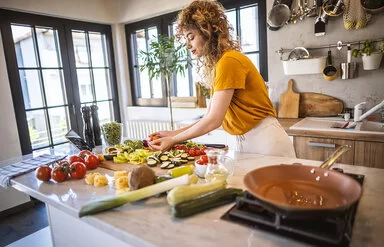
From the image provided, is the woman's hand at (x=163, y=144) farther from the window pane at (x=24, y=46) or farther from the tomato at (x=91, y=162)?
the window pane at (x=24, y=46)

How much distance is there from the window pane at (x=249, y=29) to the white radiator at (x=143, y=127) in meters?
1.28

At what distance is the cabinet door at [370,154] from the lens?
5.76 feet

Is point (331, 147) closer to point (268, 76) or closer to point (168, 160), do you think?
point (268, 76)

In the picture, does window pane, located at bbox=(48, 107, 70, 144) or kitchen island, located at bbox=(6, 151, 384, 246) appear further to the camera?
window pane, located at bbox=(48, 107, 70, 144)

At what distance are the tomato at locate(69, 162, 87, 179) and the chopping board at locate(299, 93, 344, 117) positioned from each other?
6.77ft

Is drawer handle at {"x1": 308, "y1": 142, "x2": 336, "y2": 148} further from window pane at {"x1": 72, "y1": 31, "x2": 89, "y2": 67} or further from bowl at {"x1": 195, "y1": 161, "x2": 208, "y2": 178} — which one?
window pane at {"x1": 72, "y1": 31, "x2": 89, "y2": 67}

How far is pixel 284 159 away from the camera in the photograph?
1256 millimetres

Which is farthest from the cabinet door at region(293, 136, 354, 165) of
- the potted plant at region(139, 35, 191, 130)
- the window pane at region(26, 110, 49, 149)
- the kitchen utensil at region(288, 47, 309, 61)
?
the window pane at region(26, 110, 49, 149)

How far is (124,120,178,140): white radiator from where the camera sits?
3.47 metres

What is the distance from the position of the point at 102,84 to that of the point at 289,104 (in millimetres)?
2658

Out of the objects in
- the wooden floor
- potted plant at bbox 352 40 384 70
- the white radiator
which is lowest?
the wooden floor

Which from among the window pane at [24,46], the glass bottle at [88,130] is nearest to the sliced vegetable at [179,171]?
the glass bottle at [88,130]

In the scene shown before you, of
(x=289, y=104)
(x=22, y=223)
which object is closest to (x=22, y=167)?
(x=22, y=223)

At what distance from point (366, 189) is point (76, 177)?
45.2 inches
